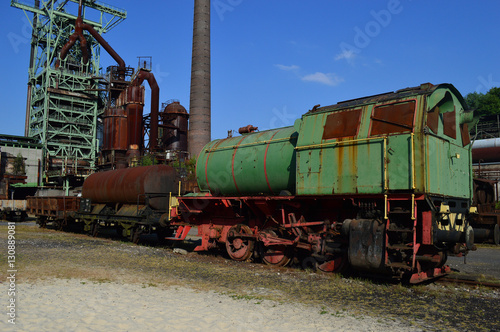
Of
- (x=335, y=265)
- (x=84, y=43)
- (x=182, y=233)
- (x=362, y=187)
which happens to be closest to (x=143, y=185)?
(x=182, y=233)

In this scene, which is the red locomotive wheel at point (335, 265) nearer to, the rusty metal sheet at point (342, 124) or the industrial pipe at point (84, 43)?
the rusty metal sheet at point (342, 124)

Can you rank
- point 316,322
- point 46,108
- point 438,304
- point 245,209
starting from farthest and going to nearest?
point 46,108 → point 245,209 → point 438,304 → point 316,322

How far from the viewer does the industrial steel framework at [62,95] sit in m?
56.8

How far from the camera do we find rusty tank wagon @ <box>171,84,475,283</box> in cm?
812

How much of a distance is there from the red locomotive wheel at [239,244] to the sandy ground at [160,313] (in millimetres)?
4300

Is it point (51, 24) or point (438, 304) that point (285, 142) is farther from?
point (51, 24)

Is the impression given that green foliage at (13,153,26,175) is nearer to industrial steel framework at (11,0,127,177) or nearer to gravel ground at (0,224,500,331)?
industrial steel framework at (11,0,127,177)

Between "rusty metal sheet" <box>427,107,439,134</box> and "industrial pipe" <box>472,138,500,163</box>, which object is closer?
"rusty metal sheet" <box>427,107,439,134</box>

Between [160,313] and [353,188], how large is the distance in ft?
16.9

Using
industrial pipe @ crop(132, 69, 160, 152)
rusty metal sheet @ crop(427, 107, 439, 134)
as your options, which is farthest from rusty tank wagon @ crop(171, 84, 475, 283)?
industrial pipe @ crop(132, 69, 160, 152)

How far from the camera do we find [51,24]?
60.2 metres

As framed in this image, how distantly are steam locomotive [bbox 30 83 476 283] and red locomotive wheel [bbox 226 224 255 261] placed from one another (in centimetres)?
4

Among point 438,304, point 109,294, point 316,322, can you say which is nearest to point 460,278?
point 438,304

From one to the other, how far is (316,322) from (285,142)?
6139 mm
